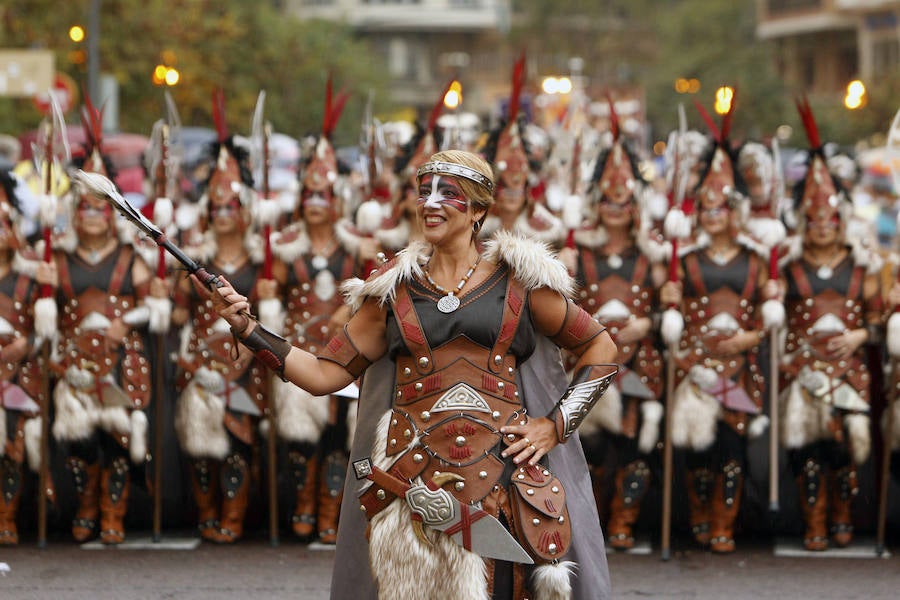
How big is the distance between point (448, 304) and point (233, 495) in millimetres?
3902

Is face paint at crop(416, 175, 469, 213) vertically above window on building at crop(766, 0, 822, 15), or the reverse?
window on building at crop(766, 0, 822, 15)

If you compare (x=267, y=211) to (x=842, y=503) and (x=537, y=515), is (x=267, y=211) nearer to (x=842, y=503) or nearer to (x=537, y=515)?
(x=842, y=503)

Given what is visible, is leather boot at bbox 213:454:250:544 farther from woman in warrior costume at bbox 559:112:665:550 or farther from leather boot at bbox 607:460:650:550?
leather boot at bbox 607:460:650:550

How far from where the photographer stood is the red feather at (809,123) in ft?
28.0

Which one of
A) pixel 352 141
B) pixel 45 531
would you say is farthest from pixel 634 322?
pixel 352 141

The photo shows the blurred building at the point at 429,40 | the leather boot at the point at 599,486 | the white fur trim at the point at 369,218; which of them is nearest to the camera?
the leather boot at the point at 599,486

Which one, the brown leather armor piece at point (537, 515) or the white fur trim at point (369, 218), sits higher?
the white fur trim at point (369, 218)

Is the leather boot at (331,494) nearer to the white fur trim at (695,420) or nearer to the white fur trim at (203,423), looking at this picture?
the white fur trim at (203,423)

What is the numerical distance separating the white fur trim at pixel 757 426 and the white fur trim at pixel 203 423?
9.45 feet

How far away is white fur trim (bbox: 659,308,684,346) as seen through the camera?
8414mm

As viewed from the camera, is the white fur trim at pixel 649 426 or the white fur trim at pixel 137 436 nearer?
the white fur trim at pixel 137 436

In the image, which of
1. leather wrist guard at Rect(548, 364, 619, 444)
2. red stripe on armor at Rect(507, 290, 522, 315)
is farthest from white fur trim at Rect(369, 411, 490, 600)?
red stripe on armor at Rect(507, 290, 522, 315)

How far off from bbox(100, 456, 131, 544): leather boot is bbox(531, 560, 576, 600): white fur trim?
397cm

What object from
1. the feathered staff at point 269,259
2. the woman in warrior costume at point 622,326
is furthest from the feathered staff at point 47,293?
the woman in warrior costume at point 622,326
